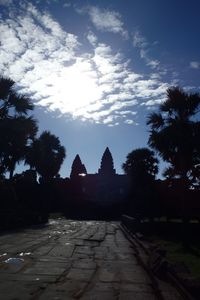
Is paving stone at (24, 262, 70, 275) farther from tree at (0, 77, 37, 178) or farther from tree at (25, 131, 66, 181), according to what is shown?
tree at (25, 131, 66, 181)

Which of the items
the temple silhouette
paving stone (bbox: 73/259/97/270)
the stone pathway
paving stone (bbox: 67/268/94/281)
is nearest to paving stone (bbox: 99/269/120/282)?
the stone pathway

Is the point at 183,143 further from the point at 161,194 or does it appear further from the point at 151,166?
the point at 151,166

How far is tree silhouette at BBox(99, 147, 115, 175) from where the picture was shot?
243ft

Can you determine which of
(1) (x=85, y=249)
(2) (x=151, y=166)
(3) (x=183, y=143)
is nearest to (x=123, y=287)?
(1) (x=85, y=249)

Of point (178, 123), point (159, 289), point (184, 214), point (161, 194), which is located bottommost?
point (159, 289)

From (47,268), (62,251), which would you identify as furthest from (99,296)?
(62,251)

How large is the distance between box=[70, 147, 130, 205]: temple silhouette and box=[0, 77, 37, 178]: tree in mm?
33431

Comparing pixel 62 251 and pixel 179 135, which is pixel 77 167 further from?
pixel 62 251

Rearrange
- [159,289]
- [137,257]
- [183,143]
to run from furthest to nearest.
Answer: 1. [183,143]
2. [137,257]
3. [159,289]

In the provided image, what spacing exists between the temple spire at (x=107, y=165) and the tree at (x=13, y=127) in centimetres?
4354

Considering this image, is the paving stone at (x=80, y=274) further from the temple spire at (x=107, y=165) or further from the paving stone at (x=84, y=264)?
the temple spire at (x=107, y=165)

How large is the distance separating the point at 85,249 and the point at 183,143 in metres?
11.1

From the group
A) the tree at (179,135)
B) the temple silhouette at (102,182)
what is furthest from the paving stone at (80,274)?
the temple silhouette at (102,182)

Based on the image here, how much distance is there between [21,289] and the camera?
687 centimetres
